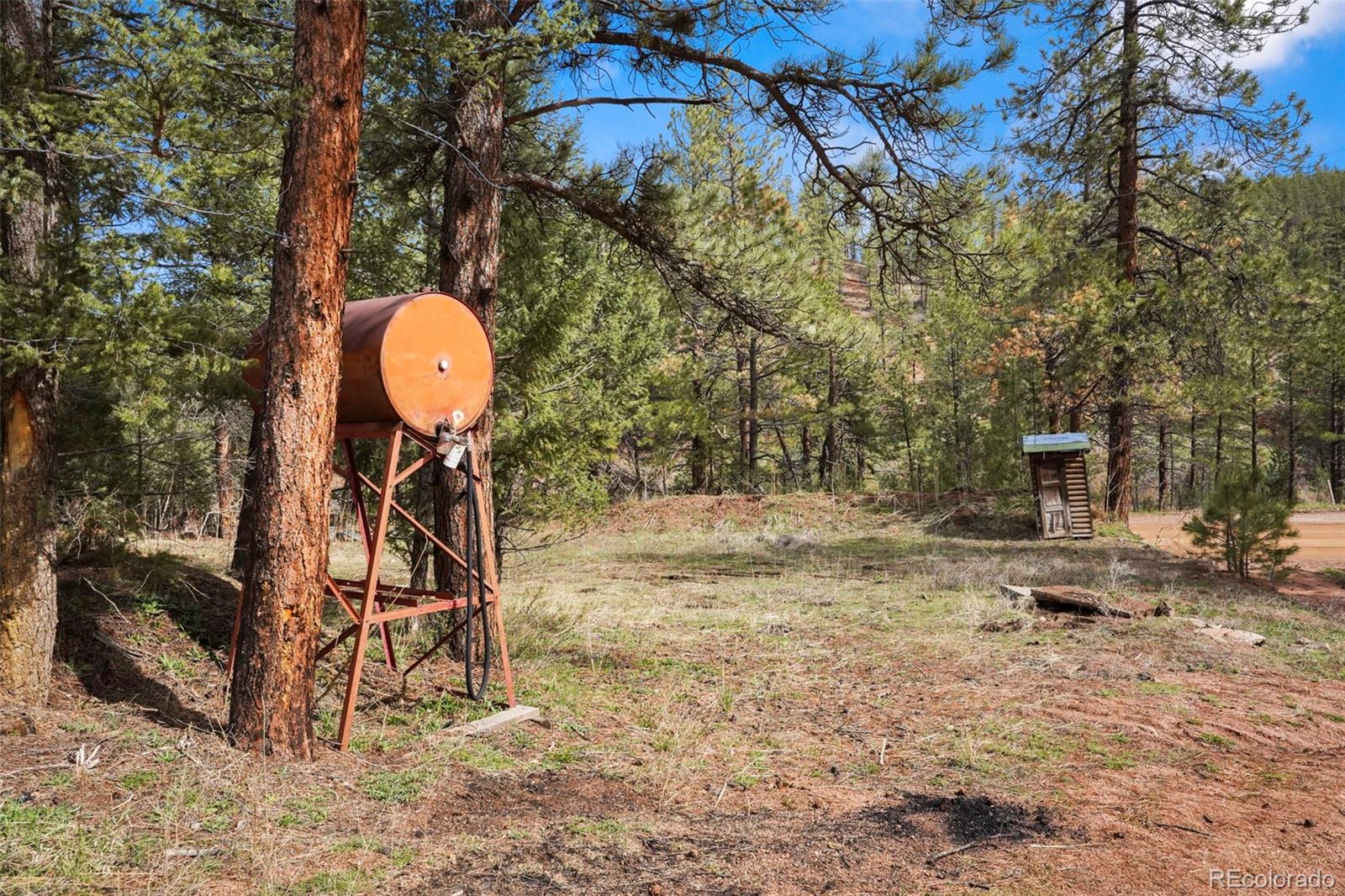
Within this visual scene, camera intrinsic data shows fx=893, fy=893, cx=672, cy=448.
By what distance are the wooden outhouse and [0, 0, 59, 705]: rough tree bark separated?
15.3 metres

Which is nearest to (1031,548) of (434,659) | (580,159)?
(580,159)

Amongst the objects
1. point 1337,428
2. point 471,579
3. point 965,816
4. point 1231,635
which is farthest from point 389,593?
point 1337,428

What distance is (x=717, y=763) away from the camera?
490cm

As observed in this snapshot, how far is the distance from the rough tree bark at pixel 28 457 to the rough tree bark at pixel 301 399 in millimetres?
1566

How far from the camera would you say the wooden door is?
54.4 ft

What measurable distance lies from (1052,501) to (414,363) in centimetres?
1434

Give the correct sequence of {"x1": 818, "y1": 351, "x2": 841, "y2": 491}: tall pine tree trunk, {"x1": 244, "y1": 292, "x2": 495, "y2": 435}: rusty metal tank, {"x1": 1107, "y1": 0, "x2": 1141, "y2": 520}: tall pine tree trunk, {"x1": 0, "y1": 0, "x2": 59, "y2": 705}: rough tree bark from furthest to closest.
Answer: {"x1": 818, "y1": 351, "x2": 841, "y2": 491}: tall pine tree trunk < {"x1": 1107, "y1": 0, "x2": 1141, "y2": 520}: tall pine tree trunk < {"x1": 244, "y1": 292, "x2": 495, "y2": 435}: rusty metal tank < {"x1": 0, "y1": 0, "x2": 59, "y2": 705}: rough tree bark

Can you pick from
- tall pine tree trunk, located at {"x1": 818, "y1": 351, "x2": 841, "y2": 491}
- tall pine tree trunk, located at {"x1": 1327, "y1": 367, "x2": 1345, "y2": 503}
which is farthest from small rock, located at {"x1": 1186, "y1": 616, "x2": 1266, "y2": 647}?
tall pine tree trunk, located at {"x1": 1327, "y1": 367, "x2": 1345, "y2": 503}

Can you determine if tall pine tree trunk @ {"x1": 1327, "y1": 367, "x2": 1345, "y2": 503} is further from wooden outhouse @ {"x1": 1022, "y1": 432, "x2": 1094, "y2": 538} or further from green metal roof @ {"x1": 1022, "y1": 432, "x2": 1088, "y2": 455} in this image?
green metal roof @ {"x1": 1022, "y1": 432, "x2": 1088, "y2": 455}

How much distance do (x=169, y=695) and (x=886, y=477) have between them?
26.5m

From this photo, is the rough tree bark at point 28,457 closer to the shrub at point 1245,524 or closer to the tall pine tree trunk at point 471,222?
the tall pine tree trunk at point 471,222

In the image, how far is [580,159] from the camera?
29.2ft

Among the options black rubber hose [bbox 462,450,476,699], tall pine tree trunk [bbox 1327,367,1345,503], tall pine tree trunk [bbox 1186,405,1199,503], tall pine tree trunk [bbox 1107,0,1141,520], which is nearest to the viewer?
black rubber hose [bbox 462,450,476,699]

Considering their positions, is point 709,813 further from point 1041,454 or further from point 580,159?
point 1041,454
